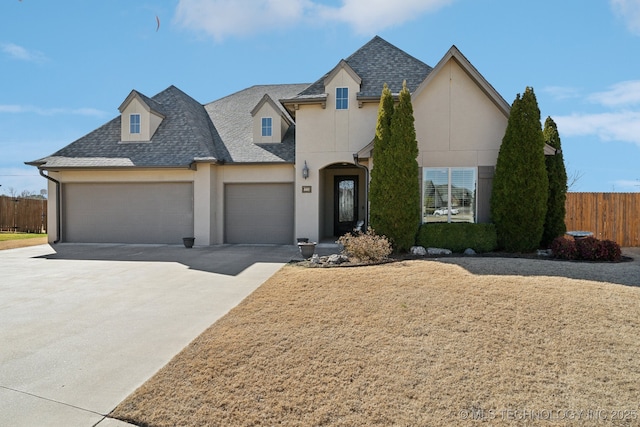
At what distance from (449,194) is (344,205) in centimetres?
613

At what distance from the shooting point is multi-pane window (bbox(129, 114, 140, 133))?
15148 mm

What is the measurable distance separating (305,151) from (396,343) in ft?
34.0

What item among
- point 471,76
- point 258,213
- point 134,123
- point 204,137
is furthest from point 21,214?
point 471,76

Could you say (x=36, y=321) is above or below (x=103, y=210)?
below

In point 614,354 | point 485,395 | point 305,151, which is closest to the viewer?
point 485,395

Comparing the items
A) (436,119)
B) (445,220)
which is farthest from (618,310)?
(436,119)

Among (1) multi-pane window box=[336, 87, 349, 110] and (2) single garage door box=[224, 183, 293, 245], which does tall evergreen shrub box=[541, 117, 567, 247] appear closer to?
(1) multi-pane window box=[336, 87, 349, 110]

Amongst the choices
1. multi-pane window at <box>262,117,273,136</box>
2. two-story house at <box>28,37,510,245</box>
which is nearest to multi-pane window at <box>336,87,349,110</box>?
two-story house at <box>28,37,510,245</box>

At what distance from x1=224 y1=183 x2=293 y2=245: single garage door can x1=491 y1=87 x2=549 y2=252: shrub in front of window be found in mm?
7747

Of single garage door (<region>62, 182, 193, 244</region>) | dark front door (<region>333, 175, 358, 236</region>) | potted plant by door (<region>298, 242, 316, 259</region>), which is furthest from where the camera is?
dark front door (<region>333, 175, 358, 236</region>)

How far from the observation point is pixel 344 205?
16.9m

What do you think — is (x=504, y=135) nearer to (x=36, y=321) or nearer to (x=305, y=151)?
(x=305, y=151)

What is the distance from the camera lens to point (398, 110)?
35.0ft

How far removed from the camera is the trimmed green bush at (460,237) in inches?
422
